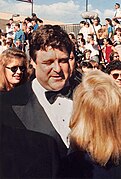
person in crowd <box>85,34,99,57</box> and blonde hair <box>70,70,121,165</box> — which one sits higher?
person in crowd <box>85,34,99,57</box>

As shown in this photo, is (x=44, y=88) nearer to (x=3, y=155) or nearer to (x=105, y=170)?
(x=3, y=155)

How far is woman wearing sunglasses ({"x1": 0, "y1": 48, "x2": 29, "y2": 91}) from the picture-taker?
158 centimetres

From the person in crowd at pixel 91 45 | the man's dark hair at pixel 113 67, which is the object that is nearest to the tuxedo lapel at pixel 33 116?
the man's dark hair at pixel 113 67

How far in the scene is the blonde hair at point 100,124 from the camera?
1292 millimetres

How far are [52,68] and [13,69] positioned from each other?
0.16 m

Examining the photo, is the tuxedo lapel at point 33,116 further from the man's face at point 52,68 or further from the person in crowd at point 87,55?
the person in crowd at point 87,55

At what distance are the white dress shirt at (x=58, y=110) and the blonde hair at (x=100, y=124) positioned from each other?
183mm

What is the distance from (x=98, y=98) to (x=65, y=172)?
0.33 meters

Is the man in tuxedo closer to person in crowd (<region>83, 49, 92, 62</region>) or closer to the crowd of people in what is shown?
the crowd of people

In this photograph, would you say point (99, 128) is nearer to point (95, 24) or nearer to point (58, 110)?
point (58, 110)

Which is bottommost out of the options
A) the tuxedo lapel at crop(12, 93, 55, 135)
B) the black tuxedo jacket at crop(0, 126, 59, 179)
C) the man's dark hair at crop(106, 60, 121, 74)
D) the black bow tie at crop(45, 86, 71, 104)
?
the black tuxedo jacket at crop(0, 126, 59, 179)

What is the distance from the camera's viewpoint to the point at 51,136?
4.99ft

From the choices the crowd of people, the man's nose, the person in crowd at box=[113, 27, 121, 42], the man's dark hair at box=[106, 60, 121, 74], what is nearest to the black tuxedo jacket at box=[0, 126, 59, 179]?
the crowd of people

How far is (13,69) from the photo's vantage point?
158cm
